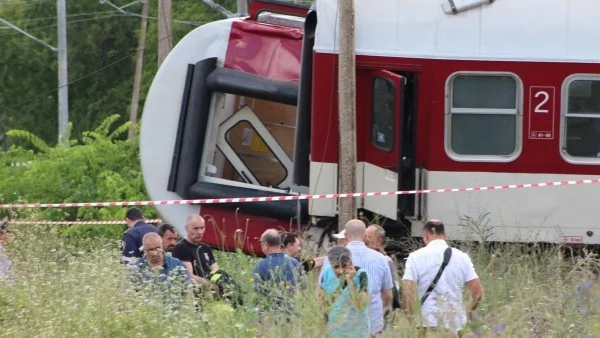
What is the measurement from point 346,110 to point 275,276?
400 centimetres

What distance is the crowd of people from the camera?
829 centimetres

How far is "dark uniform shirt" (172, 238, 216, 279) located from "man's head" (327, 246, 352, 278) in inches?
97.6

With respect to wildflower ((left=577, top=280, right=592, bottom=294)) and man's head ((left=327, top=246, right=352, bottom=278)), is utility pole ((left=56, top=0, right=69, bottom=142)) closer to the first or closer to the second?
wildflower ((left=577, top=280, right=592, bottom=294))

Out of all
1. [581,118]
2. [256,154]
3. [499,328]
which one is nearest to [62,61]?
[256,154]

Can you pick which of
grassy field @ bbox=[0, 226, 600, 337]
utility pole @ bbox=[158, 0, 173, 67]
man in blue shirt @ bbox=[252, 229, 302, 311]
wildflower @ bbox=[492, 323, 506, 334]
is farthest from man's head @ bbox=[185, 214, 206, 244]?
utility pole @ bbox=[158, 0, 173, 67]

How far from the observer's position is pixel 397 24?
1351 centimetres

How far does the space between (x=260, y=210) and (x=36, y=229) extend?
93.6 inches

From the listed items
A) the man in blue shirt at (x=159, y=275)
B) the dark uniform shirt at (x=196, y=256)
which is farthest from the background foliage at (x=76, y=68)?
the man in blue shirt at (x=159, y=275)

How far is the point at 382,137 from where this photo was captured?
1359 cm

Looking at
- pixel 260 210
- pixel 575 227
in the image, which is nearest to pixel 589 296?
pixel 575 227

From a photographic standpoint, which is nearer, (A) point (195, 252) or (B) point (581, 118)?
(A) point (195, 252)

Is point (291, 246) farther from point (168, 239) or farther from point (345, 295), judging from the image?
point (345, 295)

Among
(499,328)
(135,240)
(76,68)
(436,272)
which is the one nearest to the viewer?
(499,328)

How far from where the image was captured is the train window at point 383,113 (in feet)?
43.7
